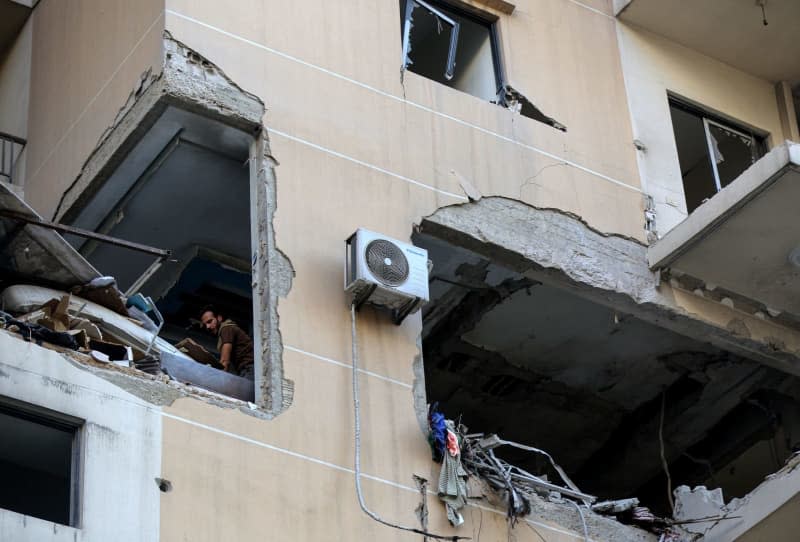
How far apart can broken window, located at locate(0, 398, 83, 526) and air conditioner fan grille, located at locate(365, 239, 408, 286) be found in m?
2.93

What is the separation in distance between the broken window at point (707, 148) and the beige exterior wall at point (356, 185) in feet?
3.96

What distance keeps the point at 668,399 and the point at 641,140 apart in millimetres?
3075

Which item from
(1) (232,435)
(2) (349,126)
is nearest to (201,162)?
(2) (349,126)

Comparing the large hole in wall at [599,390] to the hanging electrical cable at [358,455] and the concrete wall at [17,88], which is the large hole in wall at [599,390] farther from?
the concrete wall at [17,88]

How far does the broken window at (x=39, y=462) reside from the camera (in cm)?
1037

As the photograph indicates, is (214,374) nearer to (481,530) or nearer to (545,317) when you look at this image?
(481,530)

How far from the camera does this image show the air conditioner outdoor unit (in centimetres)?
1248

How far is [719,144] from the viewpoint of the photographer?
1784cm

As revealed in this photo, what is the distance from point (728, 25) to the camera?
55.4 feet

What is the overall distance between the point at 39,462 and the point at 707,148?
30.5 feet

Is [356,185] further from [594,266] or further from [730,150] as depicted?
[730,150]

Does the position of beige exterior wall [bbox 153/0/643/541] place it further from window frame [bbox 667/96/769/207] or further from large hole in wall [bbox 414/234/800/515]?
large hole in wall [bbox 414/234/800/515]

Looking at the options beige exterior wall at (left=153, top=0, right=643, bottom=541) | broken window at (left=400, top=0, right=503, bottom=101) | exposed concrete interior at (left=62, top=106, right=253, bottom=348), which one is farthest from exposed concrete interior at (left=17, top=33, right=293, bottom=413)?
broken window at (left=400, top=0, right=503, bottom=101)

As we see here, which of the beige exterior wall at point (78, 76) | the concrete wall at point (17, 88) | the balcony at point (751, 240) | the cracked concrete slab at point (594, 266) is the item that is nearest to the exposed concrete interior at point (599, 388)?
the cracked concrete slab at point (594, 266)
